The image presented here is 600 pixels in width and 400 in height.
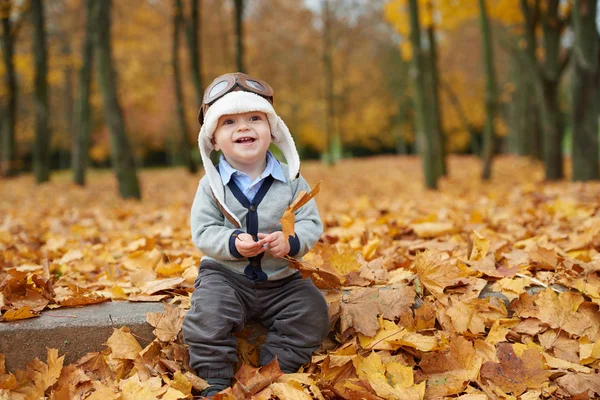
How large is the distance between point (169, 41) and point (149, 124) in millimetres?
7006

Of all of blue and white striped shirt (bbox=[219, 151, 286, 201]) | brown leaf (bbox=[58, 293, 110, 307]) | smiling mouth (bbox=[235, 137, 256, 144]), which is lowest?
brown leaf (bbox=[58, 293, 110, 307])

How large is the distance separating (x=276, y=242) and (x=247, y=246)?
10cm

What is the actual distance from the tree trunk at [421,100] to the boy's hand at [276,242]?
620cm

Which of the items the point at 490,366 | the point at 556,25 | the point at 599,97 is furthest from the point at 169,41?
the point at 490,366

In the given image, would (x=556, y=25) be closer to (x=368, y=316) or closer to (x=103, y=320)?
(x=368, y=316)

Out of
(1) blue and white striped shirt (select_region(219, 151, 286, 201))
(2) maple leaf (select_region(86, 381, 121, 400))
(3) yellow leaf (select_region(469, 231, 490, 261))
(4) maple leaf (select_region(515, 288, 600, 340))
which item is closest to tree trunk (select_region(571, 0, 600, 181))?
(3) yellow leaf (select_region(469, 231, 490, 261))

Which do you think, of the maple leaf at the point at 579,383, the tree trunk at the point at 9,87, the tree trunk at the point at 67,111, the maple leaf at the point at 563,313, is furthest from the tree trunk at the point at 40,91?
the maple leaf at the point at 579,383

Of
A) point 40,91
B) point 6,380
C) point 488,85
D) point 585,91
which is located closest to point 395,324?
point 6,380

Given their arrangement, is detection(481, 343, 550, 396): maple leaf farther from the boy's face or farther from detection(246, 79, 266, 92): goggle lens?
detection(246, 79, 266, 92): goggle lens

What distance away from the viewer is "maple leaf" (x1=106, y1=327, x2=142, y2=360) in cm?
183

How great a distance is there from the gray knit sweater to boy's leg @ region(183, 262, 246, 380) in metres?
0.13

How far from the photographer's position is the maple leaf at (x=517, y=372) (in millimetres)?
1691

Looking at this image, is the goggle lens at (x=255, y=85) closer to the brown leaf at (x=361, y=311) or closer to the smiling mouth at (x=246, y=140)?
the smiling mouth at (x=246, y=140)

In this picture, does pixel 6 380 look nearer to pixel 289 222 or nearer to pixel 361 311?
pixel 289 222
